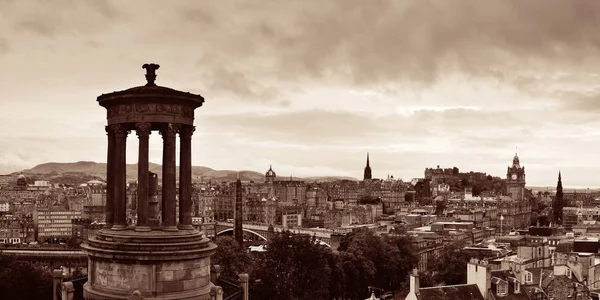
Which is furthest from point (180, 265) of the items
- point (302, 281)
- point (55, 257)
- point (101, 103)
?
point (55, 257)

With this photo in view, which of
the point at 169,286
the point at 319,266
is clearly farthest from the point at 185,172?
the point at 319,266

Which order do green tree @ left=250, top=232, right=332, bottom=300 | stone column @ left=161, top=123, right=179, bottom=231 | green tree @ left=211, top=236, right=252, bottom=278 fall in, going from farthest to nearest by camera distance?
green tree @ left=211, top=236, right=252, bottom=278, green tree @ left=250, top=232, right=332, bottom=300, stone column @ left=161, top=123, right=179, bottom=231

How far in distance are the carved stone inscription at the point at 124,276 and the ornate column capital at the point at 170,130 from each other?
3309 millimetres

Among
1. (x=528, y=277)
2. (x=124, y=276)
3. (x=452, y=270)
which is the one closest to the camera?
(x=124, y=276)

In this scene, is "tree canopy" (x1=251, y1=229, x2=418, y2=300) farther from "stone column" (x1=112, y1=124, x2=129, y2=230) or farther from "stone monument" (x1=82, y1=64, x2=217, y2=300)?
"stone monument" (x1=82, y1=64, x2=217, y2=300)

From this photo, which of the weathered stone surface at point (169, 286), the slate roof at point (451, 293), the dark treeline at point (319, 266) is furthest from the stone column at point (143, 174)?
the dark treeline at point (319, 266)

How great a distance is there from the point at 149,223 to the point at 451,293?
979 inches

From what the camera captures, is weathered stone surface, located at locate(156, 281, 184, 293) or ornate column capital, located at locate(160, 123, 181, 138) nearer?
weathered stone surface, located at locate(156, 281, 184, 293)

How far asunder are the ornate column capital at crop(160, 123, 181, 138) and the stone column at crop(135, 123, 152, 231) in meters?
0.41

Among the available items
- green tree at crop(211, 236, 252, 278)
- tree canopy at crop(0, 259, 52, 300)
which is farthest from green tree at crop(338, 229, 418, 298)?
tree canopy at crop(0, 259, 52, 300)

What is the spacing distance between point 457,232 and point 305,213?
62451mm

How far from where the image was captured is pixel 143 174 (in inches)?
647

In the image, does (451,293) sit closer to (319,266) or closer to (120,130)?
(319,266)

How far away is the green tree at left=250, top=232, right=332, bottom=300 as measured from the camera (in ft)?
147
